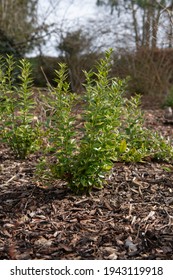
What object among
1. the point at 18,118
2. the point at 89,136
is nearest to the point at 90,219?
the point at 89,136

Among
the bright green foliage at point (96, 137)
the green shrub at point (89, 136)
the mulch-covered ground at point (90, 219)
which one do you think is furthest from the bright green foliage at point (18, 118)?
the bright green foliage at point (96, 137)

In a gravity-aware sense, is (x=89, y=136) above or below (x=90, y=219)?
above

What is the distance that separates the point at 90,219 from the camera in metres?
2.45

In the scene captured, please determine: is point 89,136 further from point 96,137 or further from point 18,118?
point 18,118

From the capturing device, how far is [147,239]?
7.21ft

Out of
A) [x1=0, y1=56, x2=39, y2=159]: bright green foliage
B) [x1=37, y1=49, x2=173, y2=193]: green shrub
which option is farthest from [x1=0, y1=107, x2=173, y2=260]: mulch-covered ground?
[x1=0, y1=56, x2=39, y2=159]: bright green foliage

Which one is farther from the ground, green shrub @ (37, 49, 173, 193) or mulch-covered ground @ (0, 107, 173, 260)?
green shrub @ (37, 49, 173, 193)

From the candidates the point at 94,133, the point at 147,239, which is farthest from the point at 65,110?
the point at 147,239

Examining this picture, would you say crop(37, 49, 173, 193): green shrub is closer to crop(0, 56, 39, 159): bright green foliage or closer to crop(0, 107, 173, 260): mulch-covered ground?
crop(0, 107, 173, 260): mulch-covered ground

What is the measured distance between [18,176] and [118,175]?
830 millimetres

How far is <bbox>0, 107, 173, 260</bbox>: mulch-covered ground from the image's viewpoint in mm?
2092

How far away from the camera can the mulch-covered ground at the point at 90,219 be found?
6.86 feet

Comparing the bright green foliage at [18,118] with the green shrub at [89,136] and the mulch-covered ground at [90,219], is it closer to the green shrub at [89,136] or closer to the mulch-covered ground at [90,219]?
the mulch-covered ground at [90,219]
